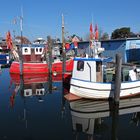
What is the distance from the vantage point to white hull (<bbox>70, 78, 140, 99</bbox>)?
19.0 meters

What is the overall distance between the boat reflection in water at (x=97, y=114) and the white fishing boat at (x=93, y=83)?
526 millimetres

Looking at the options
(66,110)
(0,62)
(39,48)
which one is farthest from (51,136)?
(0,62)

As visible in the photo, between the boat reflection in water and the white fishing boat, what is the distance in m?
0.53

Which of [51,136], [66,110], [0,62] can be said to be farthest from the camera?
[0,62]

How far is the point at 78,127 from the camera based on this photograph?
47.5 feet

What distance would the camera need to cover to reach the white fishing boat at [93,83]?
750 inches

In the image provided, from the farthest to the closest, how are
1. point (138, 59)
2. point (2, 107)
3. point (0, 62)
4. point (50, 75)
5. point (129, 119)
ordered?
point (0, 62) → point (138, 59) → point (50, 75) → point (2, 107) → point (129, 119)

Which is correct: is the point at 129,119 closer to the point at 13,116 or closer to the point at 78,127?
the point at 78,127

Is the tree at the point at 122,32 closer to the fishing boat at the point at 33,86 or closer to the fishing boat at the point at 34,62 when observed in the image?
the fishing boat at the point at 34,62

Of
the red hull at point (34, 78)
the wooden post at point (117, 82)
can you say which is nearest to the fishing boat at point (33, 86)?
the red hull at point (34, 78)

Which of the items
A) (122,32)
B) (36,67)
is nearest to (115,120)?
(36,67)

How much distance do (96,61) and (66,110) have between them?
413cm

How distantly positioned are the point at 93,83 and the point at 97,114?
2.93 m

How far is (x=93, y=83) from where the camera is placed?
19125mm
